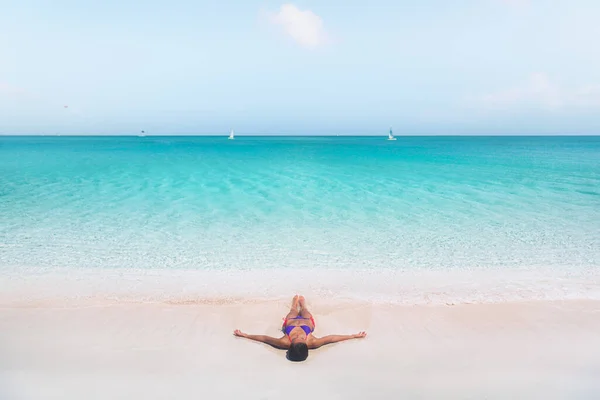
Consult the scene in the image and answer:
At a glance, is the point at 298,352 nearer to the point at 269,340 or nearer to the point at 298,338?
the point at 298,338

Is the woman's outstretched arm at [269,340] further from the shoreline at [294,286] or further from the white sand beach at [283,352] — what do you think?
the shoreline at [294,286]

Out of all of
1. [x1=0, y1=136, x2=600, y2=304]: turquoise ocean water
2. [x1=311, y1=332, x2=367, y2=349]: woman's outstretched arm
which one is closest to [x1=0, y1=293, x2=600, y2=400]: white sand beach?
[x1=311, y1=332, x2=367, y2=349]: woman's outstretched arm

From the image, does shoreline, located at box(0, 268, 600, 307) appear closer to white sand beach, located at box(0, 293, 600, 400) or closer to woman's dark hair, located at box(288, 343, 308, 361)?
white sand beach, located at box(0, 293, 600, 400)

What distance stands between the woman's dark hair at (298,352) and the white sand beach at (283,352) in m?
0.09

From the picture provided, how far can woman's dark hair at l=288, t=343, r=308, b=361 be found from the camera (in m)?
4.55

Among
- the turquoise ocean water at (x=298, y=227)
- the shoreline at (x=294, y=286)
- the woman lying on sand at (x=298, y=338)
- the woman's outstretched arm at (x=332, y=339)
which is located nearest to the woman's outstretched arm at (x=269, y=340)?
the woman lying on sand at (x=298, y=338)

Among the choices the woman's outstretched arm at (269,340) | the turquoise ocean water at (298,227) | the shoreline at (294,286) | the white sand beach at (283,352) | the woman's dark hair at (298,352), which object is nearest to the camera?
the white sand beach at (283,352)

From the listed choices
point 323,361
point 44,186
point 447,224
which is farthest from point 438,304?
point 44,186

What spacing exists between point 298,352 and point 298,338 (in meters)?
0.19

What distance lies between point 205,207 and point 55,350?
874 cm

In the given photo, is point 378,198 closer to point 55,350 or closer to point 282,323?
point 282,323

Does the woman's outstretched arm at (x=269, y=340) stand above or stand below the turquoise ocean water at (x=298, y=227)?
below

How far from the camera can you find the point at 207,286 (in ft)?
22.6

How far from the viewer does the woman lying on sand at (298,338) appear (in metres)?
4.57
